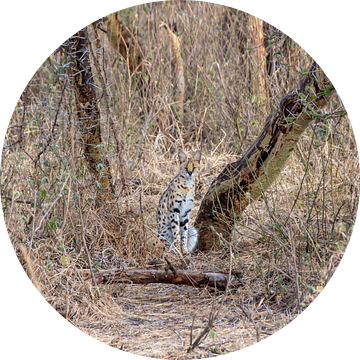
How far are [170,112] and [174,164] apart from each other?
0.67 metres

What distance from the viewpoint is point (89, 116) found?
429cm

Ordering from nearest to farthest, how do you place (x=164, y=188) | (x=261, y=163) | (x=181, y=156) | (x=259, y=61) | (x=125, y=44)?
(x=261, y=163), (x=181, y=156), (x=164, y=188), (x=259, y=61), (x=125, y=44)

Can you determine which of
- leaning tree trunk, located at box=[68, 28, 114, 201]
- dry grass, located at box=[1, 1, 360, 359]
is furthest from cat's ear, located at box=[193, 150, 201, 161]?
leaning tree trunk, located at box=[68, 28, 114, 201]

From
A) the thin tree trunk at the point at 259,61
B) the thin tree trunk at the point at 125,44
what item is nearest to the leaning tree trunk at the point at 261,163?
the thin tree trunk at the point at 259,61

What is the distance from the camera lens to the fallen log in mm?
3521

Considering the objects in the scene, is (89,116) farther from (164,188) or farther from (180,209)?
(180,209)

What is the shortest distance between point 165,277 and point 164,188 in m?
1.15

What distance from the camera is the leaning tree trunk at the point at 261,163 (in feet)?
11.4

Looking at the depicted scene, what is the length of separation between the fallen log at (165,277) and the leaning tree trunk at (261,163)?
442 mm

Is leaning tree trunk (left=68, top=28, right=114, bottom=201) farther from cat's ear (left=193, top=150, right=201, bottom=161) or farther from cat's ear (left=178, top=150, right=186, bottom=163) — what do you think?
cat's ear (left=193, top=150, right=201, bottom=161)

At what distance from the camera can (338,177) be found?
11.7 ft

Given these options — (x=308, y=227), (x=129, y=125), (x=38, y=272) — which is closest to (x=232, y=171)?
(x=308, y=227)

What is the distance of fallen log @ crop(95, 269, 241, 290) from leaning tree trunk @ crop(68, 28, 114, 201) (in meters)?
0.90

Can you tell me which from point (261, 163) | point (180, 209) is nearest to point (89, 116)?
point (180, 209)
